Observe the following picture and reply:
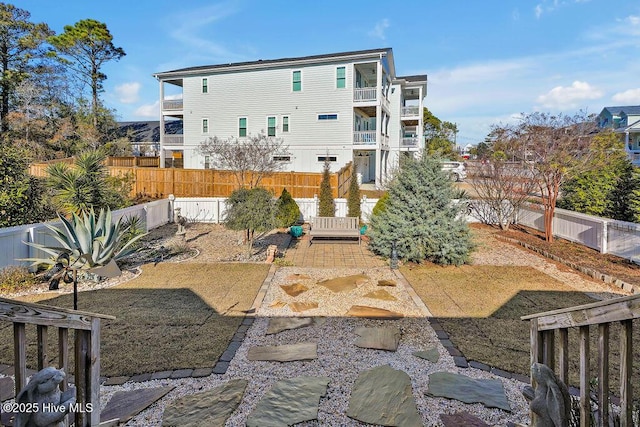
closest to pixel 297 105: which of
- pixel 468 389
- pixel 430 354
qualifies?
pixel 430 354

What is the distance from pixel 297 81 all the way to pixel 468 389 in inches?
937

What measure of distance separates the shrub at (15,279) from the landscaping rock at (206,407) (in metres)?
5.64

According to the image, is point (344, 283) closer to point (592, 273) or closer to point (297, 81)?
point (592, 273)

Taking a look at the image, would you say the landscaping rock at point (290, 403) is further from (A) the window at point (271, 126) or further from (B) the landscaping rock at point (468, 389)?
(A) the window at point (271, 126)

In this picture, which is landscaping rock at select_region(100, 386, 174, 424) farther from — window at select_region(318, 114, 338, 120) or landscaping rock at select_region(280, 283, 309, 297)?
window at select_region(318, 114, 338, 120)

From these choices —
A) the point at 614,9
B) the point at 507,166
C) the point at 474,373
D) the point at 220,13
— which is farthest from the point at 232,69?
the point at 474,373

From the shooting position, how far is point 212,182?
21.2 metres

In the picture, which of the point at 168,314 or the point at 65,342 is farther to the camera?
the point at 168,314

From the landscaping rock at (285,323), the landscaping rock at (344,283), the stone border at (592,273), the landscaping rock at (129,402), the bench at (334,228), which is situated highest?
the bench at (334,228)

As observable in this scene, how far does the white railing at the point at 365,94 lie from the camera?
77.7ft

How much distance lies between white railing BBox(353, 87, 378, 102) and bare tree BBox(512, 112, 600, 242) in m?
12.1

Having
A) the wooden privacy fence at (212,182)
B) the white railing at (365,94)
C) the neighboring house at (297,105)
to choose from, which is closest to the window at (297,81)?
the neighboring house at (297,105)

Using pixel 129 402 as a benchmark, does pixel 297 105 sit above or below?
above

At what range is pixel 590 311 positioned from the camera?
226 centimetres
